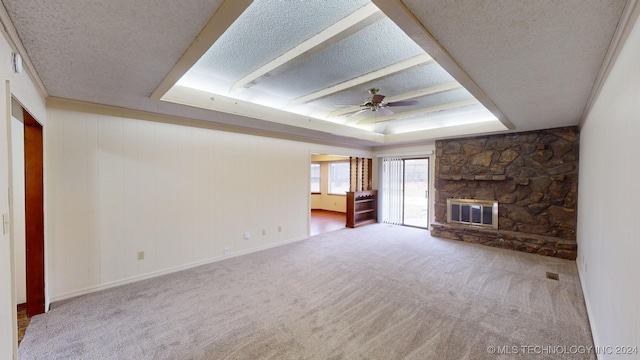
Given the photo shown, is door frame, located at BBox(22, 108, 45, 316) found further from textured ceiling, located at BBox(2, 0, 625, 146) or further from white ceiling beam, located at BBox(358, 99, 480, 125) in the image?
white ceiling beam, located at BBox(358, 99, 480, 125)

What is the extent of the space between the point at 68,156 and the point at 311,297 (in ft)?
10.8

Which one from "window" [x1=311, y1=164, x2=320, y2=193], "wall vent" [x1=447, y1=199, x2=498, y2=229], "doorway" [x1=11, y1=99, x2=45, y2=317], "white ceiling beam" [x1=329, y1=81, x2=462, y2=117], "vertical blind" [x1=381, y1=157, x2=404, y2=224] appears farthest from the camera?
"window" [x1=311, y1=164, x2=320, y2=193]

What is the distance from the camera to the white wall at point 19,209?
2.59m

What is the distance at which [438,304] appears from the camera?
8.73 feet

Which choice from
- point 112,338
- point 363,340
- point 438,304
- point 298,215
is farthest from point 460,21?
point 298,215

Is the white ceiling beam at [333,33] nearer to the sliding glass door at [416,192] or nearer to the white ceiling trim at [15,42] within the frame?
the white ceiling trim at [15,42]

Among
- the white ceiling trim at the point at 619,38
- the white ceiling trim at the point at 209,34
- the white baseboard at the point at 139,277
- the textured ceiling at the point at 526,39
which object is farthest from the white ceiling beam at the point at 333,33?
the white baseboard at the point at 139,277

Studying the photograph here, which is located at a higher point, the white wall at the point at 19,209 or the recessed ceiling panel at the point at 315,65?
the recessed ceiling panel at the point at 315,65

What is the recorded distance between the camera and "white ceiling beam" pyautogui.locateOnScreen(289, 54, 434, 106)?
2.57 meters

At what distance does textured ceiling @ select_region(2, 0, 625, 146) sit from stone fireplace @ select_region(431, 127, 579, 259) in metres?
0.81

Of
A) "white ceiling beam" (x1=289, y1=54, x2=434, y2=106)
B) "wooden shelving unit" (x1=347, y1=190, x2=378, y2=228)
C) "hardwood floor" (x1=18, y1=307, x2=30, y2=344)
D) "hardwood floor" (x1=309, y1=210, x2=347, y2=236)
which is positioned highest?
"white ceiling beam" (x1=289, y1=54, x2=434, y2=106)

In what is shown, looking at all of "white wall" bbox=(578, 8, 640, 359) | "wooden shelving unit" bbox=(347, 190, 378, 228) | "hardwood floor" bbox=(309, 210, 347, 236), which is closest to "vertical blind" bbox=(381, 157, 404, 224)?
"wooden shelving unit" bbox=(347, 190, 378, 228)

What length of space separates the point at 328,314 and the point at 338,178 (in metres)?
7.10

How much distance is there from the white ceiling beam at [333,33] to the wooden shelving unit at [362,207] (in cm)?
439
